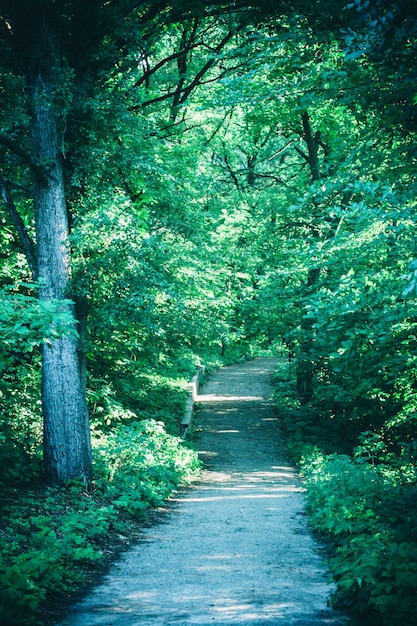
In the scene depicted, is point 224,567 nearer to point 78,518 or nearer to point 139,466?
point 78,518

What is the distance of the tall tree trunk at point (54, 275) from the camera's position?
8141mm

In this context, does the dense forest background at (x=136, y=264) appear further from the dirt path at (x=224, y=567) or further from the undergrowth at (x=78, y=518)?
the dirt path at (x=224, y=567)

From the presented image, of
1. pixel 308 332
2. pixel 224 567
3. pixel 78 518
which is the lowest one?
pixel 224 567

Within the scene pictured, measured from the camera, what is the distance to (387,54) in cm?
532

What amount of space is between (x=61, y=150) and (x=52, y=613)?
6.53 meters

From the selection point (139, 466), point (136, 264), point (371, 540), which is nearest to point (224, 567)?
point (371, 540)

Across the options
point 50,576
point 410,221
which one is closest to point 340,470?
point 410,221

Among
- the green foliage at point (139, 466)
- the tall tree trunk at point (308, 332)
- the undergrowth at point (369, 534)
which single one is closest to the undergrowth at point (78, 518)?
the green foliage at point (139, 466)

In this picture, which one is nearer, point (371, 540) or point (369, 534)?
point (371, 540)

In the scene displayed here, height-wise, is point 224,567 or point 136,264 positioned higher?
point 136,264

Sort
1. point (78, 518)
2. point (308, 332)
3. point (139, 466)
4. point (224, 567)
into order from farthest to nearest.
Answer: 1. point (308, 332)
2. point (139, 466)
3. point (78, 518)
4. point (224, 567)

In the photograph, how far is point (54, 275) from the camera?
8.30 m

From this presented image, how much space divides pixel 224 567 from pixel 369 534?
64.3 inches

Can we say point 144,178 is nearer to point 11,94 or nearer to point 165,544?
point 11,94
